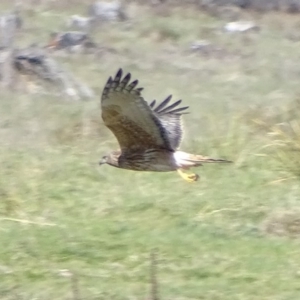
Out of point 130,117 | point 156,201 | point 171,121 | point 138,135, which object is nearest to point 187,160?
point 138,135

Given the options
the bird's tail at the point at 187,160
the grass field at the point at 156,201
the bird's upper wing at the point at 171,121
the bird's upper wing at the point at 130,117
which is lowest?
the grass field at the point at 156,201

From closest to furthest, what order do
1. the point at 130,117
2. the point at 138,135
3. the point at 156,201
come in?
the point at 130,117 → the point at 138,135 → the point at 156,201

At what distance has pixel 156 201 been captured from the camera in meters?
6.52

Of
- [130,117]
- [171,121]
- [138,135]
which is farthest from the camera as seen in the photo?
[171,121]

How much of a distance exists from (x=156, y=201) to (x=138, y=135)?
223 centimetres

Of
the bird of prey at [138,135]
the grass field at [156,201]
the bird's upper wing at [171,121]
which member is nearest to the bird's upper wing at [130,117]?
the bird of prey at [138,135]

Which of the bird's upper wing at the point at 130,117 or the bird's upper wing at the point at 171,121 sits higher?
the bird's upper wing at the point at 130,117

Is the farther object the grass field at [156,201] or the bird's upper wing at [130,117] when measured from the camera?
the grass field at [156,201]

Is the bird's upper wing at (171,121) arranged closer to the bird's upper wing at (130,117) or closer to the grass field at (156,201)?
the bird's upper wing at (130,117)

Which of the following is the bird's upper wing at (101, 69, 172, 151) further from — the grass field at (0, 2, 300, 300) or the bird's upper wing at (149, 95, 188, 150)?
the grass field at (0, 2, 300, 300)

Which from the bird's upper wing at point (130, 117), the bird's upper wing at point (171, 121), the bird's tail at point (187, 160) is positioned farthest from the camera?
the bird's upper wing at point (171, 121)

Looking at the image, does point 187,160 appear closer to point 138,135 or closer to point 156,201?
point 138,135

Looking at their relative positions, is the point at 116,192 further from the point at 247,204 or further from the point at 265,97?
the point at 265,97

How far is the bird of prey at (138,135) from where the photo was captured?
4066 millimetres
